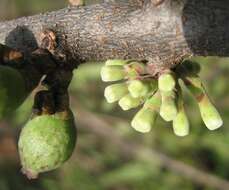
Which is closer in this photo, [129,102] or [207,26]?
[207,26]

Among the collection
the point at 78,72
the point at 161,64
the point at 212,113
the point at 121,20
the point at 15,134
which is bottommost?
the point at 15,134

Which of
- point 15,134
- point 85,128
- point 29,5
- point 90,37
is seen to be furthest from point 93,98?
point 90,37

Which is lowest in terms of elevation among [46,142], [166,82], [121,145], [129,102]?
[121,145]

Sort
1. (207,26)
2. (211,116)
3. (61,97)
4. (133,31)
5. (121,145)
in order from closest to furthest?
(207,26)
(133,31)
(211,116)
(61,97)
(121,145)

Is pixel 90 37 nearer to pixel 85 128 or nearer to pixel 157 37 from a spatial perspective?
pixel 157 37

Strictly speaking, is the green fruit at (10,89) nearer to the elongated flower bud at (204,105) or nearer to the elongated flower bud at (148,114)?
the elongated flower bud at (148,114)

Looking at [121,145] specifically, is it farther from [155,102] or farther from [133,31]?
[133,31]

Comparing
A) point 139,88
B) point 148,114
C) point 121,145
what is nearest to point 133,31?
point 139,88
